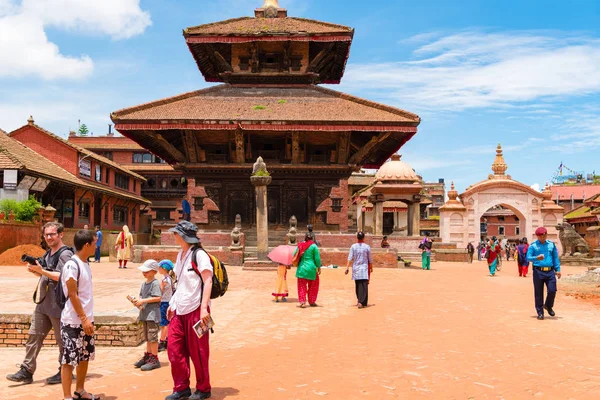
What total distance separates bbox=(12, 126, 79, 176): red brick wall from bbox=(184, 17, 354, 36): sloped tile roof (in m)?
12.4

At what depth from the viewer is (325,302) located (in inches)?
422

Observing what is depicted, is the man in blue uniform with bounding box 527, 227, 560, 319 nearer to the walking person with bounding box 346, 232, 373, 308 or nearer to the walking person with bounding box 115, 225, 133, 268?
the walking person with bounding box 346, 232, 373, 308

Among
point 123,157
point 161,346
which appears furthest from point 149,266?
point 123,157

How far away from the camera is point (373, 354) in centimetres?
618

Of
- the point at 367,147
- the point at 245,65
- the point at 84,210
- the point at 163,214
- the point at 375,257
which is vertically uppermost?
the point at 245,65

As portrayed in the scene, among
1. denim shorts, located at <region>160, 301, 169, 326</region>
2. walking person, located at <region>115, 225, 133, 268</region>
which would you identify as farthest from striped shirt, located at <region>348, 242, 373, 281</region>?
walking person, located at <region>115, 225, 133, 268</region>

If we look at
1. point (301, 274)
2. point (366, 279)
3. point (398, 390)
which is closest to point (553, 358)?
point (398, 390)

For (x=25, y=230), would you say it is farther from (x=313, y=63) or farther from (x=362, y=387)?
(x=362, y=387)

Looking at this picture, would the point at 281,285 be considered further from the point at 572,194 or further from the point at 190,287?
the point at 572,194

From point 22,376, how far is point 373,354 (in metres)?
3.86

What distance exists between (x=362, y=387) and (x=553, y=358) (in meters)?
2.64

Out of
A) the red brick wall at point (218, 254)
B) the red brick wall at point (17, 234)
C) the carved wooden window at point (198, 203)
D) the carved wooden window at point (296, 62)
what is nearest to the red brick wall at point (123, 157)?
the carved wooden window at point (198, 203)

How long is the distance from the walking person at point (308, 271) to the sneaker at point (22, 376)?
5.54m

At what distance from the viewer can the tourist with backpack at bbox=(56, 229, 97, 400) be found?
14.4ft
